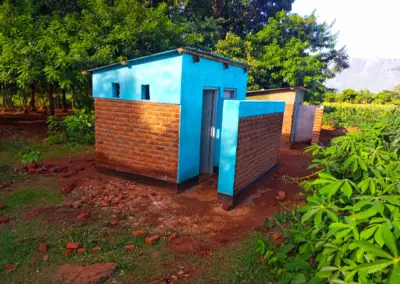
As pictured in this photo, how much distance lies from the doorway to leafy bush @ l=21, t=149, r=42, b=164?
4.67 meters

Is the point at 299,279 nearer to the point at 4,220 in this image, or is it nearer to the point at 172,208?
the point at 172,208

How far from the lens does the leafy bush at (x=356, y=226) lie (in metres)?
1.65

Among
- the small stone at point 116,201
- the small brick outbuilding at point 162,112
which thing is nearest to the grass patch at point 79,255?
the small stone at point 116,201

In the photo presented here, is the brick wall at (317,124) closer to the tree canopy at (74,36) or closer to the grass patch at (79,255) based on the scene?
the tree canopy at (74,36)

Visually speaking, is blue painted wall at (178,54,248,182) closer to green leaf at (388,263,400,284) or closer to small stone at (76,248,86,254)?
small stone at (76,248,86,254)

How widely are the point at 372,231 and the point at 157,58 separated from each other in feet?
15.1

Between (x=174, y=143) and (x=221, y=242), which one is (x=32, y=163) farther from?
(x=221, y=242)

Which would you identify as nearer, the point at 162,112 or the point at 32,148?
the point at 162,112

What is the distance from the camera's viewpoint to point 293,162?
28.7ft

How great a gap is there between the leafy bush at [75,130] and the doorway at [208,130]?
5004 mm

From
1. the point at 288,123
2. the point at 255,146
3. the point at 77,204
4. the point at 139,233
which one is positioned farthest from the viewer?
the point at 288,123

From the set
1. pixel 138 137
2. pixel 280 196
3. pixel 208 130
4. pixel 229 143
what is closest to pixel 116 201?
pixel 138 137

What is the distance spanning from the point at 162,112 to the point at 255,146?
210 centimetres

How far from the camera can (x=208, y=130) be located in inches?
263
